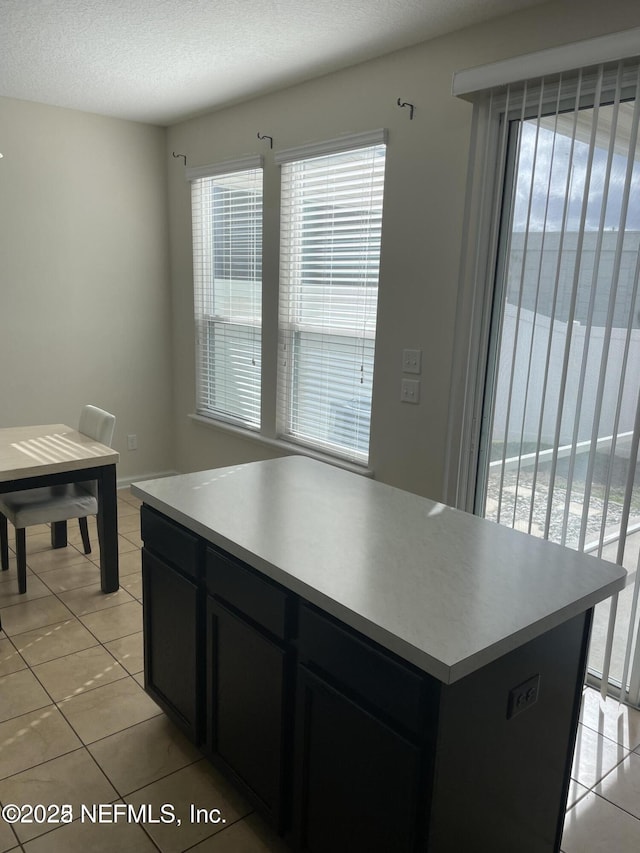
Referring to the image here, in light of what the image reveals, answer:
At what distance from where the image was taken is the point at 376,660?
4.48ft

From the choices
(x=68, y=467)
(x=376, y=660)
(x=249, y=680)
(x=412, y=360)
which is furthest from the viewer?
(x=412, y=360)

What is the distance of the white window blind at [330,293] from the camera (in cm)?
337

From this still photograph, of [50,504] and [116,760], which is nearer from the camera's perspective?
[116,760]

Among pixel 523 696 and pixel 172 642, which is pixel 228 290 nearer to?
pixel 172 642

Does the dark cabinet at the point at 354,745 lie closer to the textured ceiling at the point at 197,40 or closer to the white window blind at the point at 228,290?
the textured ceiling at the point at 197,40

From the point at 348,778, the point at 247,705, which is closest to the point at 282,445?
the point at 247,705

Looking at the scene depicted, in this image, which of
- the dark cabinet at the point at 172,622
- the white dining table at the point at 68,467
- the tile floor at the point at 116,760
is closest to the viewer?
the tile floor at the point at 116,760

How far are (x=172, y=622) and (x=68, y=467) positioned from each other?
1.20 metres

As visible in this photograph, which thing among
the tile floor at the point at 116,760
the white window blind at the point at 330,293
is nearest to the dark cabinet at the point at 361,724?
the tile floor at the point at 116,760

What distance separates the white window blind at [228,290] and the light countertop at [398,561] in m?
2.12

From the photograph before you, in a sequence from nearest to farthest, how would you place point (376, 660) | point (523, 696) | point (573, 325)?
point (376, 660) < point (523, 696) < point (573, 325)

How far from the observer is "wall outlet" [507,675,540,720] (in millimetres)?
1446

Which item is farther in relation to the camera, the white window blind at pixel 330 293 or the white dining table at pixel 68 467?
the white window blind at pixel 330 293

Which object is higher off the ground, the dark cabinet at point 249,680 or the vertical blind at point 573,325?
the vertical blind at point 573,325
